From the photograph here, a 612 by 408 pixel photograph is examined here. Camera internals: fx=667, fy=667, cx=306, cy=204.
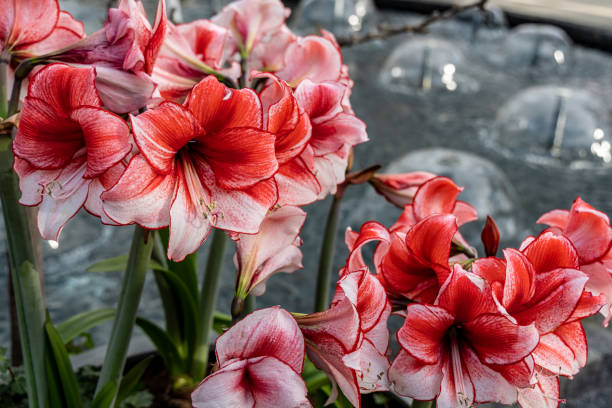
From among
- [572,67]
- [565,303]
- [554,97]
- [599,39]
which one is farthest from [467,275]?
[599,39]

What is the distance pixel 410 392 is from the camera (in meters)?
0.40

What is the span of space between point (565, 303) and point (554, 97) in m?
2.17

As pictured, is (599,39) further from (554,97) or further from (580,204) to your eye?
(580,204)

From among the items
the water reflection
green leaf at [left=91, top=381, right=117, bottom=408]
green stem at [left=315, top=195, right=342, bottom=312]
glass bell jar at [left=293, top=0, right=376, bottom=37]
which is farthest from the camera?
glass bell jar at [left=293, top=0, right=376, bottom=37]

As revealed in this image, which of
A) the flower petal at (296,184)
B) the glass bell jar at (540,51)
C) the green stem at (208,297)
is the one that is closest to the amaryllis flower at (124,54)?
the flower petal at (296,184)

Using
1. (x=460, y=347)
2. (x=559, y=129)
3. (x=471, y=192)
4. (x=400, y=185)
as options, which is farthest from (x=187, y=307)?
(x=559, y=129)

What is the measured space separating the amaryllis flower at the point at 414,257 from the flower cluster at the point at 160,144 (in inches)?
2.0

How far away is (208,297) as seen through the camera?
0.68m

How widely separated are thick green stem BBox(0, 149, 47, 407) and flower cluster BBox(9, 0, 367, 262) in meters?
0.08

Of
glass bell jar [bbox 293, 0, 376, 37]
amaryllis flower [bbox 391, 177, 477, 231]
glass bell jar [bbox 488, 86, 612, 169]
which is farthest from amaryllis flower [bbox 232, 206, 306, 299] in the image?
glass bell jar [bbox 293, 0, 376, 37]

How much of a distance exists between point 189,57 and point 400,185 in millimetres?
211

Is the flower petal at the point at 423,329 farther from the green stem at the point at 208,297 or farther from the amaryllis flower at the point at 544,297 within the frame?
the green stem at the point at 208,297

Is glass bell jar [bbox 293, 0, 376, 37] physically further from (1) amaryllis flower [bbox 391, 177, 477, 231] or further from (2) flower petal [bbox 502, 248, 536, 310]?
(2) flower petal [bbox 502, 248, 536, 310]

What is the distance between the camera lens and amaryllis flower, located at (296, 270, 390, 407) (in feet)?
1.24
